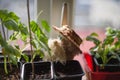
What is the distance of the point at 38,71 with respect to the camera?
99cm

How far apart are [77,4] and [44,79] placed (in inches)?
20.1

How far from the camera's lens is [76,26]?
50.3 inches

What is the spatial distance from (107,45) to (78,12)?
279 mm

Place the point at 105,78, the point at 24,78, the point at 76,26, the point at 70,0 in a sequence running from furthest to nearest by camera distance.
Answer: the point at 76,26 < the point at 70,0 < the point at 105,78 < the point at 24,78

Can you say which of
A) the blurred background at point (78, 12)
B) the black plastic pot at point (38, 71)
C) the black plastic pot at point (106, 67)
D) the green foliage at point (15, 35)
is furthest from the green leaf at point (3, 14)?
the black plastic pot at point (106, 67)

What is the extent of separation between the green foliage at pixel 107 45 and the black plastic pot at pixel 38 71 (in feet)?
0.75

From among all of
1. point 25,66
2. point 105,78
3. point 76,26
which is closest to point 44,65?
point 25,66

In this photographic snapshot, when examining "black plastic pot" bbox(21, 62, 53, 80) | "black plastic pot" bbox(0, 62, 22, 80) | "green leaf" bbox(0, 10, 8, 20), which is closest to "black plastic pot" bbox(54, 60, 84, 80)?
"black plastic pot" bbox(21, 62, 53, 80)

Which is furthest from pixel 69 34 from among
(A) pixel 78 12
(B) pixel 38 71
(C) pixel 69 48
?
(A) pixel 78 12

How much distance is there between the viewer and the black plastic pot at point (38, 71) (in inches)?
35.9

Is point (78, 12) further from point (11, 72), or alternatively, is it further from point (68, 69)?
point (11, 72)

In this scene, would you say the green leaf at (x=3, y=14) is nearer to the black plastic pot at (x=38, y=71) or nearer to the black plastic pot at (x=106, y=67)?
the black plastic pot at (x=38, y=71)

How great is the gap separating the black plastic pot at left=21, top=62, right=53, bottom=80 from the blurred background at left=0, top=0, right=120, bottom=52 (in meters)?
0.25

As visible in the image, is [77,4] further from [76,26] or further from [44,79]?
[44,79]
